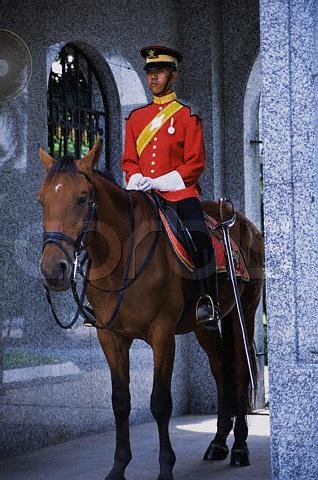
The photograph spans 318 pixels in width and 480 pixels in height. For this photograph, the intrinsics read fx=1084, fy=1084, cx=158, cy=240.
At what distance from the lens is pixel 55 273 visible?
5953 millimetres

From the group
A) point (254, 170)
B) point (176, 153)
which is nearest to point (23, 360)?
point (176, 153)

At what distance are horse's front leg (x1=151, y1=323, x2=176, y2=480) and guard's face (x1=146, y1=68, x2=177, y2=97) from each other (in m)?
1.62

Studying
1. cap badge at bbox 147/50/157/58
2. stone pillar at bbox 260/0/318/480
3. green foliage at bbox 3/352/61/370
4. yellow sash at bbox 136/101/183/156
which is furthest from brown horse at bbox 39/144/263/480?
green foliage at bbox 3/352/61/370

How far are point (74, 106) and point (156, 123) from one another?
7.72 feet

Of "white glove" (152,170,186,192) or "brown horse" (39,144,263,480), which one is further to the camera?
"white glove" (152,170,186,192)

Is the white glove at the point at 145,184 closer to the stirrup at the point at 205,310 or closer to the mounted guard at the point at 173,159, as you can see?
the mounted guard at the point at 173,159

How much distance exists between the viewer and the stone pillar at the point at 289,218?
5.65 metres

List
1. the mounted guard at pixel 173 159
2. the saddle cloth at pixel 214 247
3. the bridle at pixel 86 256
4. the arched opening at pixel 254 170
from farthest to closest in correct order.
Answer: the arched opening at pixel 254 170 → the mounted guard at pixel 173 159 → the saddle cloth at pixel 214 247 → the bridle at pixel 86 256

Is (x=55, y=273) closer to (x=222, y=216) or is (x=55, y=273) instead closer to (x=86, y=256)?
(x=86, y=256)

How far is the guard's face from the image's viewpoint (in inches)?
283

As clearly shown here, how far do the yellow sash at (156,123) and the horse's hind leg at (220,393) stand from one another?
5.34ft

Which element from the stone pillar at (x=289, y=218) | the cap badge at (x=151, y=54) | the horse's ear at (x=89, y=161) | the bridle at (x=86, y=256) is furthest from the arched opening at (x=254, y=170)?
the stone pillar at (x=289, y=218)

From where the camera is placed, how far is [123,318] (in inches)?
263

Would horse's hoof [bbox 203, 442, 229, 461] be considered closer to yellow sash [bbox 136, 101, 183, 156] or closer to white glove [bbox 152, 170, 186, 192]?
white glove [bbox 152, 170, 186, 192]
